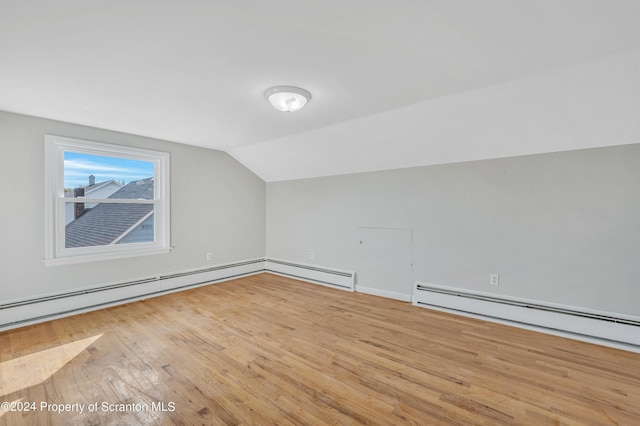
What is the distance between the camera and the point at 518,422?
166 centimetres

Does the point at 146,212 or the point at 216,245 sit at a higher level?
the point at 146,212

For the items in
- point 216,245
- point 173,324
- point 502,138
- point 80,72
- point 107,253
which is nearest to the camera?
point 80,72

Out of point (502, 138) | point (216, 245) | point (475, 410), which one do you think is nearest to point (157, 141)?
point (216, 245)

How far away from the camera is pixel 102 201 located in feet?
11.7

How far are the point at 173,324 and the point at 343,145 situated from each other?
292 cm

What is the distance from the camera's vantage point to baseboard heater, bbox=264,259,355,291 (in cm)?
436

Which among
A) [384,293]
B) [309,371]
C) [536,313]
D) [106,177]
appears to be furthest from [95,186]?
[536,313]

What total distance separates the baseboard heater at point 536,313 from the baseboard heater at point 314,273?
110cm

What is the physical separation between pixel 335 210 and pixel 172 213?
2482mm

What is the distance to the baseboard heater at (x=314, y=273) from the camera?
4.36m

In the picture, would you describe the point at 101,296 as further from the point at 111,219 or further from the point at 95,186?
the point at 95,186

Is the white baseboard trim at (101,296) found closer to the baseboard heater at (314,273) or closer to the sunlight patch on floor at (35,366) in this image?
the baseboard heater at (314,273)

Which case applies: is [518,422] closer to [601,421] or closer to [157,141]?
[601,421]

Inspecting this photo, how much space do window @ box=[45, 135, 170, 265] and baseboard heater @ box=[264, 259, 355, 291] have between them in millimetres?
1938
